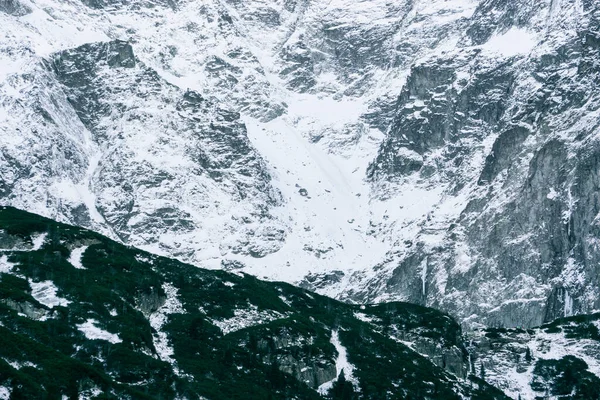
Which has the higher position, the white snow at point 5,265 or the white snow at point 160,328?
the white snow at point 5,265

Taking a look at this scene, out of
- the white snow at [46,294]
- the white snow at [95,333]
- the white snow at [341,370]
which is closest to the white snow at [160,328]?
the white snow at [95,333]

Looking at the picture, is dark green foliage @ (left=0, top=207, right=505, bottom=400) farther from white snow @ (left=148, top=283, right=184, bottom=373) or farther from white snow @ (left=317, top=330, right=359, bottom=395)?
white snow @ (left=317, top=330, right=359, bottom=395)

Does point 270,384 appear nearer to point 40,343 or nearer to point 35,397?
point 40,343

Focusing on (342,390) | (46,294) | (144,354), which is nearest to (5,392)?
(144,354)

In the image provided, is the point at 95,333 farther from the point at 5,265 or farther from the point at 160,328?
the point at 5,265

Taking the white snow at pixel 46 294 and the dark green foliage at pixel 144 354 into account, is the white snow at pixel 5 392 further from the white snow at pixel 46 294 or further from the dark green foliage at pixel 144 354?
the white snow at pixel 46 294

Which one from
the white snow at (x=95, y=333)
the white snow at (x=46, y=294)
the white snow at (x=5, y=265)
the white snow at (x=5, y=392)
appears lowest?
the white snow at (x=5, y=392)

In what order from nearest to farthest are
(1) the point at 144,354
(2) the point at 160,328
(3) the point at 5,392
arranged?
1. (3) the point at 5,392
2. (1) the point at 144,354
3. (2) the point at 160,328
